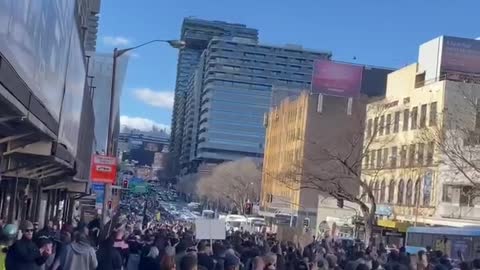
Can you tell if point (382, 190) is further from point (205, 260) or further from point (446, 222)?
point (205, 260)

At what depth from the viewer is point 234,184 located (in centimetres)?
12206

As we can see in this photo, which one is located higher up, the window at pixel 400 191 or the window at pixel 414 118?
the window at pixel 414 118

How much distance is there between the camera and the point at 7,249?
11117 millimetres

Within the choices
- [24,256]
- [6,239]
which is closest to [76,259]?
[24,256]

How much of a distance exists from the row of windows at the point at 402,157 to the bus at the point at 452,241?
11421mm

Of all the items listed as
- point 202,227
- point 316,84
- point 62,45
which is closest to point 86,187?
point 202,227

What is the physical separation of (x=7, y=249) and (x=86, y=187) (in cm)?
3463

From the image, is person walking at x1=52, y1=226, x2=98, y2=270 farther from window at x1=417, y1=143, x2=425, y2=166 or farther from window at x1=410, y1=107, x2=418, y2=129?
window at x1=410, y1=107, x2=418, y2=129

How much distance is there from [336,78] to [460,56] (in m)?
26.4

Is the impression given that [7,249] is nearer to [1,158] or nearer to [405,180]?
[1,158]

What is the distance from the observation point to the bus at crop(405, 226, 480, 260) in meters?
34.7

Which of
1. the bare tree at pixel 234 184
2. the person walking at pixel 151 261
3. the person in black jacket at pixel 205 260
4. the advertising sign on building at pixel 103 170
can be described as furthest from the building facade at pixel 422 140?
the bare tree at pixel 234 184

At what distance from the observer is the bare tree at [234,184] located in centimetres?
11912

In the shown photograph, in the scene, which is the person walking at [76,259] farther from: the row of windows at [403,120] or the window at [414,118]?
the window at [414,118]
